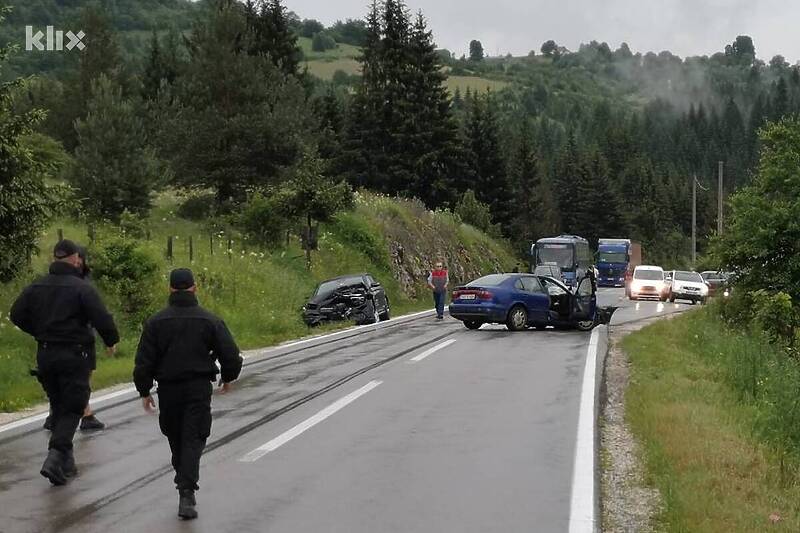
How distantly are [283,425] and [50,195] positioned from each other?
7.07m

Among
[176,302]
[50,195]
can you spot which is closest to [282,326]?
[50,195]

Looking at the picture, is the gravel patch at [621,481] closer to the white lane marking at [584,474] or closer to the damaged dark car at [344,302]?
the white lane marking at [584,474]

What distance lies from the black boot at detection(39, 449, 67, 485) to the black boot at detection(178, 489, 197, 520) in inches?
54.7

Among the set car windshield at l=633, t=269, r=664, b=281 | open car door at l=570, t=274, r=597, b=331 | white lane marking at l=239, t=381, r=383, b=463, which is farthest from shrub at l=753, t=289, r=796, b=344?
car windshield at l=633, t=269, r=664, b=281

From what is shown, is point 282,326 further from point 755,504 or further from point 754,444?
point 755,504

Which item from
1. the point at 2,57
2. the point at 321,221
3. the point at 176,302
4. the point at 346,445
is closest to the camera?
the point at 176,302

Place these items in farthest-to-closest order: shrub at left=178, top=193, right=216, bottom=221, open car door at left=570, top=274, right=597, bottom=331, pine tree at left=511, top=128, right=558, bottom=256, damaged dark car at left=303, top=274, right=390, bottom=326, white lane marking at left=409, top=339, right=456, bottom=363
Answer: pine tree at left=511, top=128, right=558, bottom=256
shrub at left=178, top=193, right=216, bottom=221
damaged dark car at left=303, top=274, right=390, bottom=326
open car door at left=570, top=274, right=597, bottom=331
white lane marking at left=409, top=339, right=456, bottom=363

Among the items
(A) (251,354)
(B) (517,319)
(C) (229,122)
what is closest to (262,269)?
(C) (229,122)

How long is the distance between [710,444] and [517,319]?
14.9 meters

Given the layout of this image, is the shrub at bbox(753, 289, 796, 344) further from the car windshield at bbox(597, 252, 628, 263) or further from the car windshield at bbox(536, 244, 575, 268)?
the car windshield at bbox(597, 252, 628, 263)

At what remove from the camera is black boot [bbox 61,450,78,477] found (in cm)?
778

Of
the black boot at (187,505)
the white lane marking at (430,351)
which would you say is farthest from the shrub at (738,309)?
the black boot at (187,505)

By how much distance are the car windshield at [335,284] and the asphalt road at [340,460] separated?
39.6 ft

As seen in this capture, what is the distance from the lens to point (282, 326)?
23.5 metres
